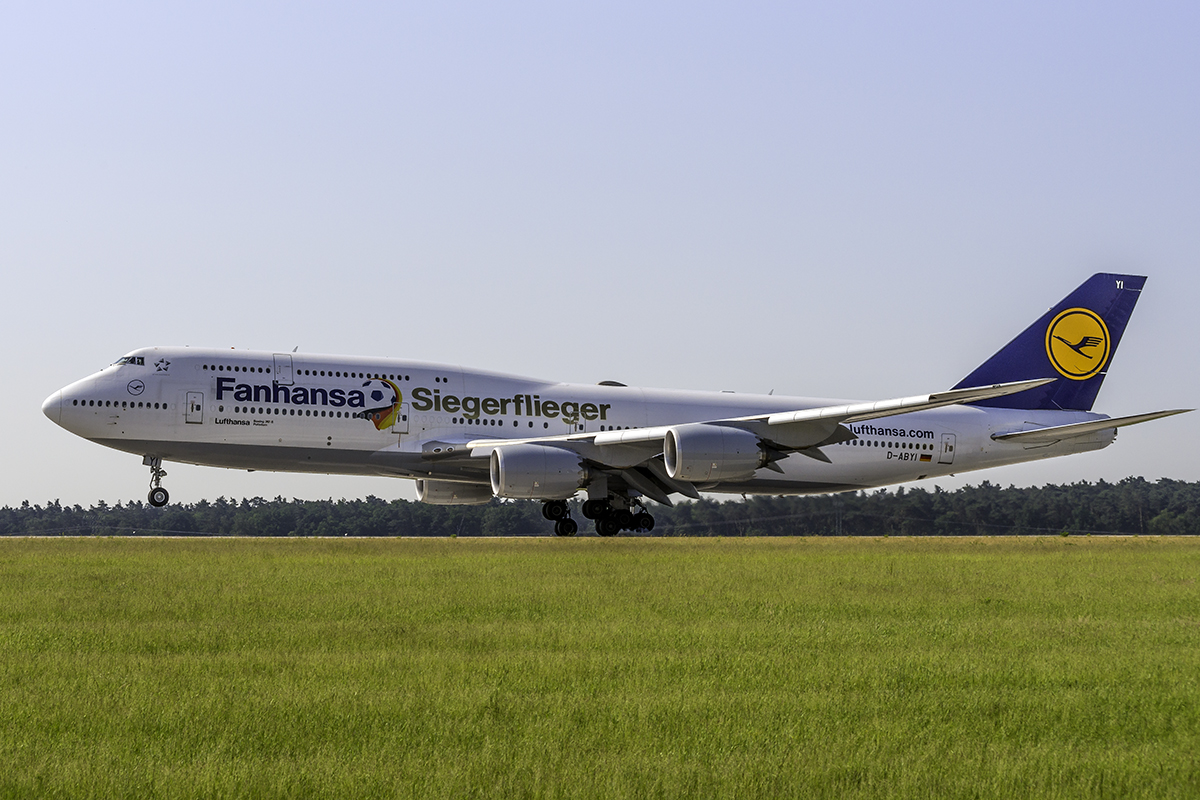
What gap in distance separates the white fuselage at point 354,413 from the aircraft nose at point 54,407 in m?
0.04

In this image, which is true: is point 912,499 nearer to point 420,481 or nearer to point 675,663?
point 420,481

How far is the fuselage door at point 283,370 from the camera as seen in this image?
2784 centimetres

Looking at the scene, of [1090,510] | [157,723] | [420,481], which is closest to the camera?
[157,723]

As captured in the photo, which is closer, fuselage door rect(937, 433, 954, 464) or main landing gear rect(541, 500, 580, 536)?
main landing gear rect(541, 500, 580, 536)

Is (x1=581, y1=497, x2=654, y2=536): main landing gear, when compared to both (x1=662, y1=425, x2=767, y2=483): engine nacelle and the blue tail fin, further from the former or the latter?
the blue tail fin

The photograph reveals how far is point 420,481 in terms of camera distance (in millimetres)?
32094

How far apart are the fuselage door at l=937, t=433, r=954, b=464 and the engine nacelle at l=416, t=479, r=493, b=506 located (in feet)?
40.1

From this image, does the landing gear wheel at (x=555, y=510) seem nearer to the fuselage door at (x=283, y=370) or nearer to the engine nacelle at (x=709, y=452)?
the engine nacelle at (x=709, y=452)

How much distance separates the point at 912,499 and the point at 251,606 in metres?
34.5

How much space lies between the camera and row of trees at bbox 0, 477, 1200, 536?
44219 mm

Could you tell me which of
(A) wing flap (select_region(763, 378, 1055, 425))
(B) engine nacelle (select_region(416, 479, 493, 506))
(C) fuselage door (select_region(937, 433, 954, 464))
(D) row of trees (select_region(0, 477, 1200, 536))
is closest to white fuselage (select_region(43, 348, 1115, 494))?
(C) fuselage door (select_region(937, 433, 954, 464))

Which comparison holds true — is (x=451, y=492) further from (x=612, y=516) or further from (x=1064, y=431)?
(x=1064, y=431)

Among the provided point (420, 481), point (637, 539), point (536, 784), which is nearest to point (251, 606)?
point (536, 784)

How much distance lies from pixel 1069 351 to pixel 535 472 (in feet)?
54.5
